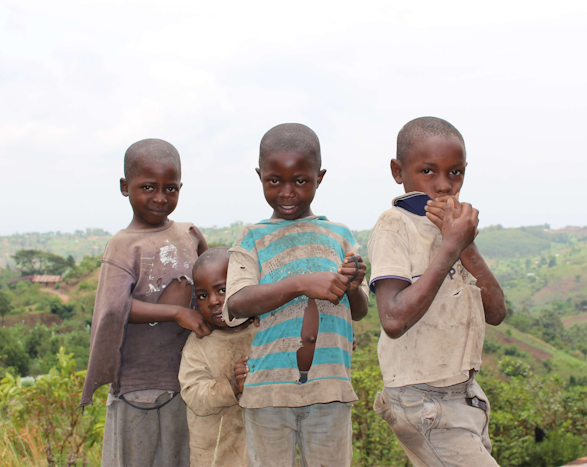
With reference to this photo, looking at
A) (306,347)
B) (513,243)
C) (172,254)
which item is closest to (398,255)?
(306,347)

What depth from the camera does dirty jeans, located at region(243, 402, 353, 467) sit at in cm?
181

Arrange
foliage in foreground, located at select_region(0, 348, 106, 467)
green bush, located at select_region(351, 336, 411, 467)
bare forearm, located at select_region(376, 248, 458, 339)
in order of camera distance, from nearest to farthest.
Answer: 1. bare forearm, located at select_region(376, 248, 458, 339)
2. foliage in foreground, located at select_region(0, 348, 106, 467)
3. green bush, located at select_region(351, 336, 411, 467)

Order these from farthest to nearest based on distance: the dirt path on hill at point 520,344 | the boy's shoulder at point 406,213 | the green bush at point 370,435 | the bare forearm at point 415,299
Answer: the dirt path on hill at point 520,344
the green bush at point 370,435
the boy's shoulder at point 406,213
the bare forearm at point 415,299

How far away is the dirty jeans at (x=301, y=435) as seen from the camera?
5.95 ft

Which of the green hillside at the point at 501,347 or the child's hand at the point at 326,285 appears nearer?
the child's hand at the point at 326,285

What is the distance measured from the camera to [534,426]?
488 centimetres

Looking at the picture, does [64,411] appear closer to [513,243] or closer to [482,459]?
[482,459]

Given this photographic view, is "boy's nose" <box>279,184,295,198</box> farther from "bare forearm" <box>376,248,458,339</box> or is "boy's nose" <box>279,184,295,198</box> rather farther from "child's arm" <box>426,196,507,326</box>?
"child's arm" <box>426,196,507,326</box>

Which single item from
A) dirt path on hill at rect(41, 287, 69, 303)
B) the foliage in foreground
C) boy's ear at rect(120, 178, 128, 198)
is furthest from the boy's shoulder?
dirt path on hill at rect(41, 287, 69, 303)

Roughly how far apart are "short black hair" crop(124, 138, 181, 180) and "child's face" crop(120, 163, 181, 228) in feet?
0.08

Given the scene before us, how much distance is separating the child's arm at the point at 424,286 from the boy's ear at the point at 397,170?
0.31m

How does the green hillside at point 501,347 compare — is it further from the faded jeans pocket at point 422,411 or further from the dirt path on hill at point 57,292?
the faded jeans pocket at point 422,411

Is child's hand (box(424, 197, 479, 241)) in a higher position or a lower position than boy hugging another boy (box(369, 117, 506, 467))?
higher

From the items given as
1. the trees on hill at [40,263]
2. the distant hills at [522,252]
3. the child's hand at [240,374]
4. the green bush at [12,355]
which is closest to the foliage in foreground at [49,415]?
the child's hand at [240,374]
